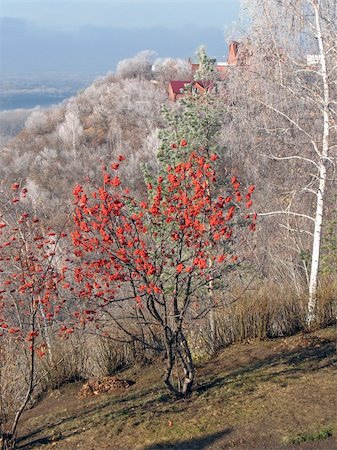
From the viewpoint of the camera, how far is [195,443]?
19.5 ft

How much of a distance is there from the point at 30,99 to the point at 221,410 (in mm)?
190330

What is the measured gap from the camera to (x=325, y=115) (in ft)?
29.1

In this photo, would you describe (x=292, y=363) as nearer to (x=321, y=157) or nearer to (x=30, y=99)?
(x=321, y=157)

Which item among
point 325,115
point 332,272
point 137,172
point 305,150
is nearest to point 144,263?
point 325,115

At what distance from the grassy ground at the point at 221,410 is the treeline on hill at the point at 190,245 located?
352 mm

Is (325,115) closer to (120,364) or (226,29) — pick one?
(226,29)

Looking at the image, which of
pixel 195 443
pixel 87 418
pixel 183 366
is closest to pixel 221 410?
pixel 195 443

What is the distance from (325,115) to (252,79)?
135cm

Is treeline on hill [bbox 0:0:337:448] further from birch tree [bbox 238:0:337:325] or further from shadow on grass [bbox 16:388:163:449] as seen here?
shadow on grass [bbox 16:388:163:449]

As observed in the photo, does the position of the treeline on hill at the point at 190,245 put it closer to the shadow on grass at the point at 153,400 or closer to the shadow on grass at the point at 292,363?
the shadow on grass at the point at 153,400

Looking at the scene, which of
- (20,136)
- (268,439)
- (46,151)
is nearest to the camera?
(268,439)

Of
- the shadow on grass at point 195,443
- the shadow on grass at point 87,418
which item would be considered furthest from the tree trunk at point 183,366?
the shadow on grass at point 195,443

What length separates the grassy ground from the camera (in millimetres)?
5945

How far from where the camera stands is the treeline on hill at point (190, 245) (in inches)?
248
